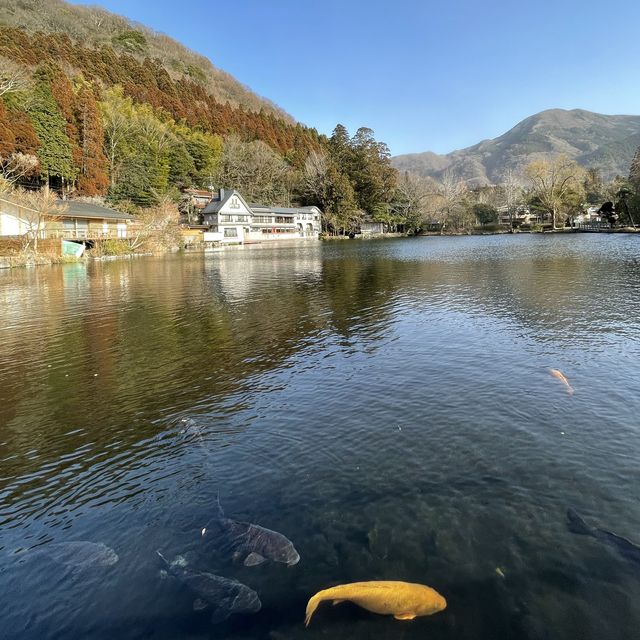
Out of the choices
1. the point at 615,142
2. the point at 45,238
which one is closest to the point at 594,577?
the point at 45,238

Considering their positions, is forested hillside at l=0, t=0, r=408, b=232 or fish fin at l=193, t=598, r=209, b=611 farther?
forested hillside at l=0, t=0, r=408, b=232

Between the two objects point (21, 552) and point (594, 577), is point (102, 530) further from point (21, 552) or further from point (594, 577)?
point (594, 577)

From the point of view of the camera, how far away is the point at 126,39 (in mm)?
90500

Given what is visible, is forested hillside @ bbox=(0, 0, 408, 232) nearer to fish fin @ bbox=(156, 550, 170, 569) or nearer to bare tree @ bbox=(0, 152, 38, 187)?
bare tree @ bbox=(0, 152, 38, 187)

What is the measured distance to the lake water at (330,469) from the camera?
345 centimetres

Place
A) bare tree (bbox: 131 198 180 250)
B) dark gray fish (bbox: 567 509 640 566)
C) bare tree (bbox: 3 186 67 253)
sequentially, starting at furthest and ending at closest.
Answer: bare tree (bbox: 131 198 180 250) < bare tree (bbox: 3 186 67 253) < dark gray fish (bbox: 567 509 640 566)

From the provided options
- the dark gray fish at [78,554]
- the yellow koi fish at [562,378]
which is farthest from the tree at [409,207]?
the dark gray fish at [78,554]

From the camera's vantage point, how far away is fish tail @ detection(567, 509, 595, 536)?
413 cm

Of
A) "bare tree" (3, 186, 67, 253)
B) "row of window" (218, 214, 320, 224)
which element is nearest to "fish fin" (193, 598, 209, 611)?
"bare tree" (3, 186, 67, 253)

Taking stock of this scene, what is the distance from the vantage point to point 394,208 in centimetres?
8988

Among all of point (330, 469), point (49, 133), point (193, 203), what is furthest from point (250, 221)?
point (330, 469)

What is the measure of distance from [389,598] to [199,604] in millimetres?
1551

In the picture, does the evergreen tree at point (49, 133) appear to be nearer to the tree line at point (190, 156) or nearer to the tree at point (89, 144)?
the tree line at point (190, 156)

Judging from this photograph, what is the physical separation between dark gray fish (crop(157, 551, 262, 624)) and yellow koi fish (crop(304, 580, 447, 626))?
500mm
